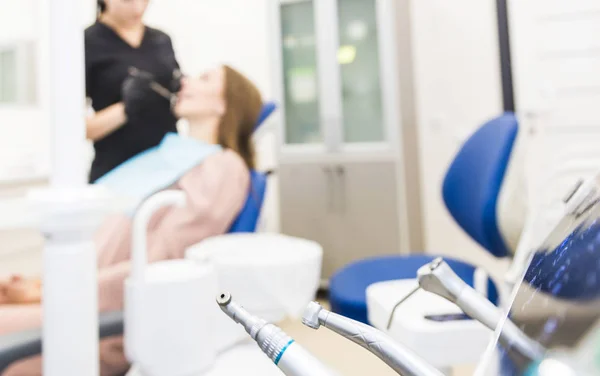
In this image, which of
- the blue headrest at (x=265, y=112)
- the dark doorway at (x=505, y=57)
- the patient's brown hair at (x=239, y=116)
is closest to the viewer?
the patient's brown hair at (x=239, y=116)

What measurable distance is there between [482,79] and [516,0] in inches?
16.4

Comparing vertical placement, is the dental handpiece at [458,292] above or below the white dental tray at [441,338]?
above

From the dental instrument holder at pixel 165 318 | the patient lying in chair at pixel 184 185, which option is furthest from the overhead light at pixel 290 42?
the dental instrument holder at pixel 165 318

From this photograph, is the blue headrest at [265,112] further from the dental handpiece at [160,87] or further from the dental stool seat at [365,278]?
the dental stool seat at [365,278]

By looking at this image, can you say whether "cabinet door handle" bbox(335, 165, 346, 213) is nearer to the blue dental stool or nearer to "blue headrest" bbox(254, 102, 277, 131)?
"blue headrest" bbox(254, 102, 277, 131)

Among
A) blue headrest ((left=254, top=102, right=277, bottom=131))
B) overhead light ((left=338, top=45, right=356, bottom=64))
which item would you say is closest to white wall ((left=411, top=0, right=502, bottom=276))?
overhead light ((left=338, top=45, right=356, bottom=64))

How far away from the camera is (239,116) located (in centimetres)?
159

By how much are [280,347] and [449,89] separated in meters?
2.30

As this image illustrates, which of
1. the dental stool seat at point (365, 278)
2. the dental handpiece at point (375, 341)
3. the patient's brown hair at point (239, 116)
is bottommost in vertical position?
the dental stool seat at point (365, 278)

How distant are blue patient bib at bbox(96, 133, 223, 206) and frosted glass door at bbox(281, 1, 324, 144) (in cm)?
108

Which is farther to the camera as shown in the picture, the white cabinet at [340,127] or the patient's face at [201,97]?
the white cabinet at [340,127]

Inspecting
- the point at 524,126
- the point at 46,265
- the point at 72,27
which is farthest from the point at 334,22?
the point at 46,265

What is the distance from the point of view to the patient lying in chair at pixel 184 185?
96 cm

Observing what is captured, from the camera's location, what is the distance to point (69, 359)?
804mm
